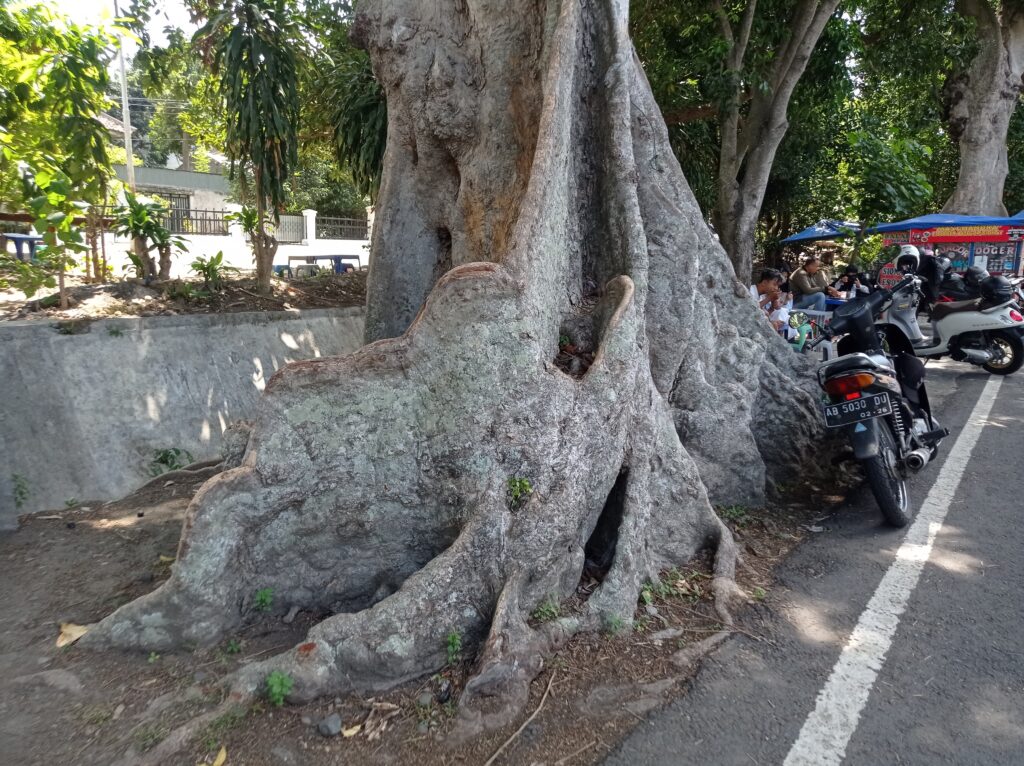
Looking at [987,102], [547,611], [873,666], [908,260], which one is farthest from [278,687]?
[987,102]

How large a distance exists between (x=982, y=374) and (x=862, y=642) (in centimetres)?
740

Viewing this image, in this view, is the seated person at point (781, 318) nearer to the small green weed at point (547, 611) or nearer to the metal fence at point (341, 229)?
the small green weed at point (547, 611)

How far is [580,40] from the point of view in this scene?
4.88 m

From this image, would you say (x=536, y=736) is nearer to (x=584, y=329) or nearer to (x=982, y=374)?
(x=584, y=329)

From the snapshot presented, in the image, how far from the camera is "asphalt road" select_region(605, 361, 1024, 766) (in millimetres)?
2676

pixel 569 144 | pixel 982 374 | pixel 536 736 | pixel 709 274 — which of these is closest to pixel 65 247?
pixel 569 144

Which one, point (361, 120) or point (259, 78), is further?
point (361, 120)

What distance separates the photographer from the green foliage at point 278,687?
2.83m

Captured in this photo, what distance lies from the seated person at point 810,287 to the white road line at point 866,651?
4.51 m

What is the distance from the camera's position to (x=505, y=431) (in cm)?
337

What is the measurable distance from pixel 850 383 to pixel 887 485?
2.24 ft

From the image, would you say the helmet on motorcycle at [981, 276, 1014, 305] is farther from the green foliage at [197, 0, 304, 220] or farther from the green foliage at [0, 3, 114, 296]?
the green foliage at [0, 3, 114, 296]

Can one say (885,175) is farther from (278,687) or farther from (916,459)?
(278,687)

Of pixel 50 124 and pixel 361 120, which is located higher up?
pixel 361 120
